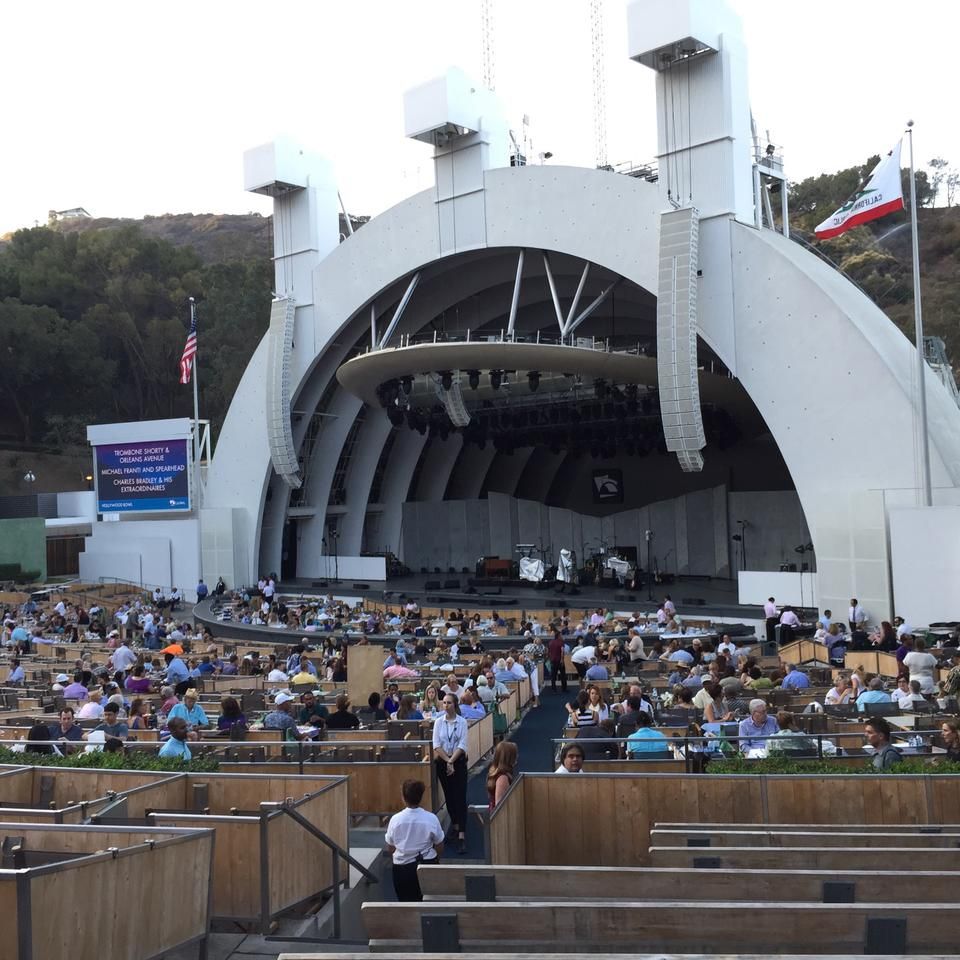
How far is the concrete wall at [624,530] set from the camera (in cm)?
3562

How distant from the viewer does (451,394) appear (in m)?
30.6

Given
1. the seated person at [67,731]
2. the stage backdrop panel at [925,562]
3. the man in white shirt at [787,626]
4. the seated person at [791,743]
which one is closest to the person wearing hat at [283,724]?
the seated person at [67,731]

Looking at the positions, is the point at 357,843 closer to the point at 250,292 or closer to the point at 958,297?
the point at 958,297

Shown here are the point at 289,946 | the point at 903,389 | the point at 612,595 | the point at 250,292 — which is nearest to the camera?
the point at 289,946

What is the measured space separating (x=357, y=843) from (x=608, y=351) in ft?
64.6

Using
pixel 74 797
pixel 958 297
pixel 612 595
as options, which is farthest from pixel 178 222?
pixel 74 797

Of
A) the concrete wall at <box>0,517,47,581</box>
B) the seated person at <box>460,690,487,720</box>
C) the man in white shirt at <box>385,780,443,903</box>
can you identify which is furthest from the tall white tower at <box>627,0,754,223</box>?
the concrete wall at <box>0,517,47,581</box>

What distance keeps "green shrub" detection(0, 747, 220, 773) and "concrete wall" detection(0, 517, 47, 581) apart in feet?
118

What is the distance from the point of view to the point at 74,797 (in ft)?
27.0

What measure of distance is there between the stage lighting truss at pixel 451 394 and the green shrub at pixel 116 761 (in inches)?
850

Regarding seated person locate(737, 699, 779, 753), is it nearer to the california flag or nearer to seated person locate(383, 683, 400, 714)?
seated person locate(383, 683, 400, 714)

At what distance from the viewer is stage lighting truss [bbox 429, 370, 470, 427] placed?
30.1 meters

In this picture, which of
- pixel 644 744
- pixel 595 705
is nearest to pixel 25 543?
pixel 595 705

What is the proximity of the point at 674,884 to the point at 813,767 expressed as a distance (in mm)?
3230
